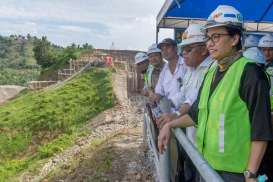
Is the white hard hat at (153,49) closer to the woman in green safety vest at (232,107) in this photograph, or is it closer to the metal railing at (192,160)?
the metal railing at (192,160)

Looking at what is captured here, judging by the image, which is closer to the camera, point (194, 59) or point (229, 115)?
point (229, 115)

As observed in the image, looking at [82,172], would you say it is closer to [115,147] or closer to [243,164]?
[115,147]

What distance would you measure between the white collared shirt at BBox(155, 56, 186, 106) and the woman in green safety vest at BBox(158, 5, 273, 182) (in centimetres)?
189

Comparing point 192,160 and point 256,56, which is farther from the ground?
point 256,56

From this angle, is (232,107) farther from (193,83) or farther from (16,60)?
(16,60)

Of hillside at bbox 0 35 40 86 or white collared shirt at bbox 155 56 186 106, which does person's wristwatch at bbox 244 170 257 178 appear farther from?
hillside at bbox 0 35 40 86

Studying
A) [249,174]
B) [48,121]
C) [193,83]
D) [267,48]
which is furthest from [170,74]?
[48,121]

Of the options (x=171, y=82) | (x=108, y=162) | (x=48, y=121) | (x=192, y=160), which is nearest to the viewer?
(x=192, y=160)

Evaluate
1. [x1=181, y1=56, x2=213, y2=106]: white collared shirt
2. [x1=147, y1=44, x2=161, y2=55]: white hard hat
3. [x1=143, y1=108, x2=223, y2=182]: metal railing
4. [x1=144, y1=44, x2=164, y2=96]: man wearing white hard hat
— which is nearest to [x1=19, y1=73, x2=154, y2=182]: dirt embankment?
[x1=144, y1=44, x2=164, y2=96]: man wearing white hard hat

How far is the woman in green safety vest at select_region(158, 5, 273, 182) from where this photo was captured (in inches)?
99.0

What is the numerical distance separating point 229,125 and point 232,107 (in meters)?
0.11

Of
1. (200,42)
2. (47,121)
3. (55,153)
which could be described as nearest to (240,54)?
(200,42)

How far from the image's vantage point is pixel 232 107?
264 cm

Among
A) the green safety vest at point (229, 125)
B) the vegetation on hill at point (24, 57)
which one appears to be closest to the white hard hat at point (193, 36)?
the green safety vest at point (229, 125)
